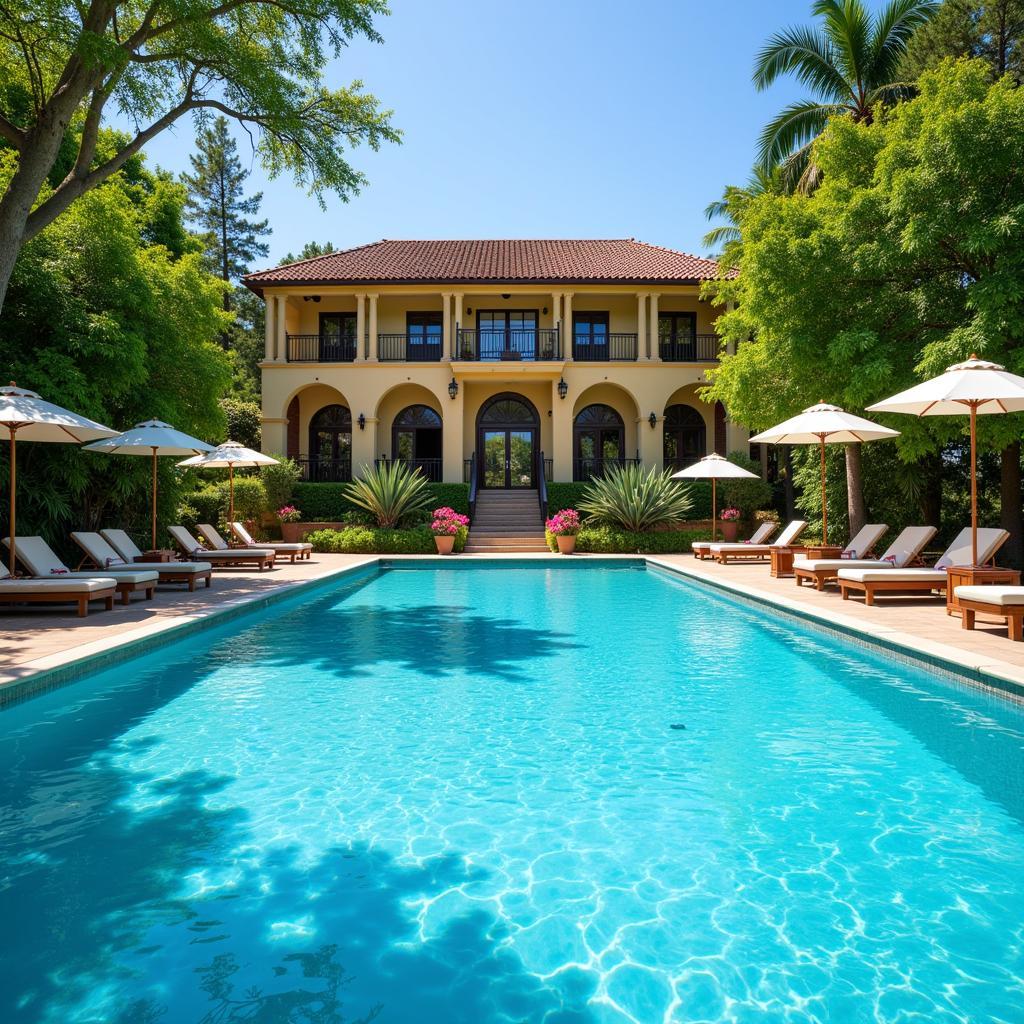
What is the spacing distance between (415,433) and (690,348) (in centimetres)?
1008

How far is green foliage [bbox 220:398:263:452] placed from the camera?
87.3 ft

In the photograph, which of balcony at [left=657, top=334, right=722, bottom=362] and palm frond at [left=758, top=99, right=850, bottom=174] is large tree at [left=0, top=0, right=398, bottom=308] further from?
balcony at [left=657, top=334, right=722, bottom=362]

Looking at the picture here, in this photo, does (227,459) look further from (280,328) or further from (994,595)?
(994,595)

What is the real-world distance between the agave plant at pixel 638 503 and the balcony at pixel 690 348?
21.7 feet

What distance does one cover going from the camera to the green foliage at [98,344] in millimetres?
11086

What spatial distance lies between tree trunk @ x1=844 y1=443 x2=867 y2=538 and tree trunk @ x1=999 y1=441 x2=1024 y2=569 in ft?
8.59

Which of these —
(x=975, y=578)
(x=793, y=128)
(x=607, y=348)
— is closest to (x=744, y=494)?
(x=607, y=348)

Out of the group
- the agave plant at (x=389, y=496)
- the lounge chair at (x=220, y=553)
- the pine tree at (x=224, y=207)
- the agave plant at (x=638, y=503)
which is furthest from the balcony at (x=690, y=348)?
the pine tree at (x=224, y=207)

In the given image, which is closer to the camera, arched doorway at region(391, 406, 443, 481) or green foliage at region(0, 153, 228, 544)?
green foliage at region(0, 153, 228, 544)

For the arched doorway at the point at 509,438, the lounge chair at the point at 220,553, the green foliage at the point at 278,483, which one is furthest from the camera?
the arched doorway at the point at 509,438

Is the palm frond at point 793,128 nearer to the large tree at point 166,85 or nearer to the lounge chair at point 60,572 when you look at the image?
the large tree at point 166,85

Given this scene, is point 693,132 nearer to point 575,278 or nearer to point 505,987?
point 575,278

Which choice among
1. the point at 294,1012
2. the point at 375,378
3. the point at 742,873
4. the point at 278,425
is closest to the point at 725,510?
the point at 375,378

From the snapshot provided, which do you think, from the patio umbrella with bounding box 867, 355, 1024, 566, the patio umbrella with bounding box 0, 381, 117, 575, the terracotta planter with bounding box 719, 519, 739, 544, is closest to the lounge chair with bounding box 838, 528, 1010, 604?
the patio umbrella with bounding box 867, 355, 1024, 566
